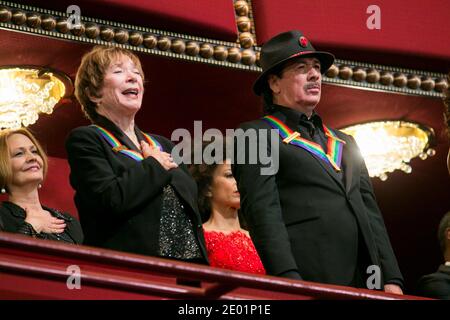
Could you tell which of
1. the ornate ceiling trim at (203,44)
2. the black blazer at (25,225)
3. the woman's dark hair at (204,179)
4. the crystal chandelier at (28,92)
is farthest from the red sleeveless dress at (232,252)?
the crystal chandelier at (28,92)

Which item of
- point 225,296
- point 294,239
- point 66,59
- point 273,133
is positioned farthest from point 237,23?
point 225,296

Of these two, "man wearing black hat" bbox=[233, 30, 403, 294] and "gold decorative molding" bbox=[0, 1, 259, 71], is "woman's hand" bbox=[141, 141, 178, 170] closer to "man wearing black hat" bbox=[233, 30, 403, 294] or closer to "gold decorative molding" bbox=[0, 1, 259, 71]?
"man wearing black hat" bbox=[233, 30, 403, 294]

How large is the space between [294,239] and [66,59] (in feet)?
3.96

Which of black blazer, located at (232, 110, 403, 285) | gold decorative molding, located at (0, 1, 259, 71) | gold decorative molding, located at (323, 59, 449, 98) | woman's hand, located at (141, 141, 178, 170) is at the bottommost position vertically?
black blazer, located at (232, 110, 403, 285)

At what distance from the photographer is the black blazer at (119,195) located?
121 inches

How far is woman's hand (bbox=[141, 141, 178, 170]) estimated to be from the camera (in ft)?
10.5

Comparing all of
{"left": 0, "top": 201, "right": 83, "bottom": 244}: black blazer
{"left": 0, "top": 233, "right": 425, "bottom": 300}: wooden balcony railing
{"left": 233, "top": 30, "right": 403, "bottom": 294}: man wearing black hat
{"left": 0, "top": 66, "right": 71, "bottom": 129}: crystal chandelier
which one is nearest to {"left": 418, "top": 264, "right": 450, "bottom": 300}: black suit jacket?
{"left": 233, "top": 30, "right": 403, "bottom": 294}: man wearing black hat

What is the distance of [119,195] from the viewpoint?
3.07 meters

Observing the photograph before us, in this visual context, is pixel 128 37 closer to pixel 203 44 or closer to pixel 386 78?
pixel 203 44

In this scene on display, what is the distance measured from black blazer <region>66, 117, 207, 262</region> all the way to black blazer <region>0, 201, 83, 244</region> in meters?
0.51

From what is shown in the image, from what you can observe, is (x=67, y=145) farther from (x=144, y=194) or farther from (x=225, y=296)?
(x=225, y=296)

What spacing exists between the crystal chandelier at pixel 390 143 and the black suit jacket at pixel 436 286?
95cm

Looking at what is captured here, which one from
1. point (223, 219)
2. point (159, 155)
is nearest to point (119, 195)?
point (159, 155)

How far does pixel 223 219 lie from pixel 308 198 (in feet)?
2.90
